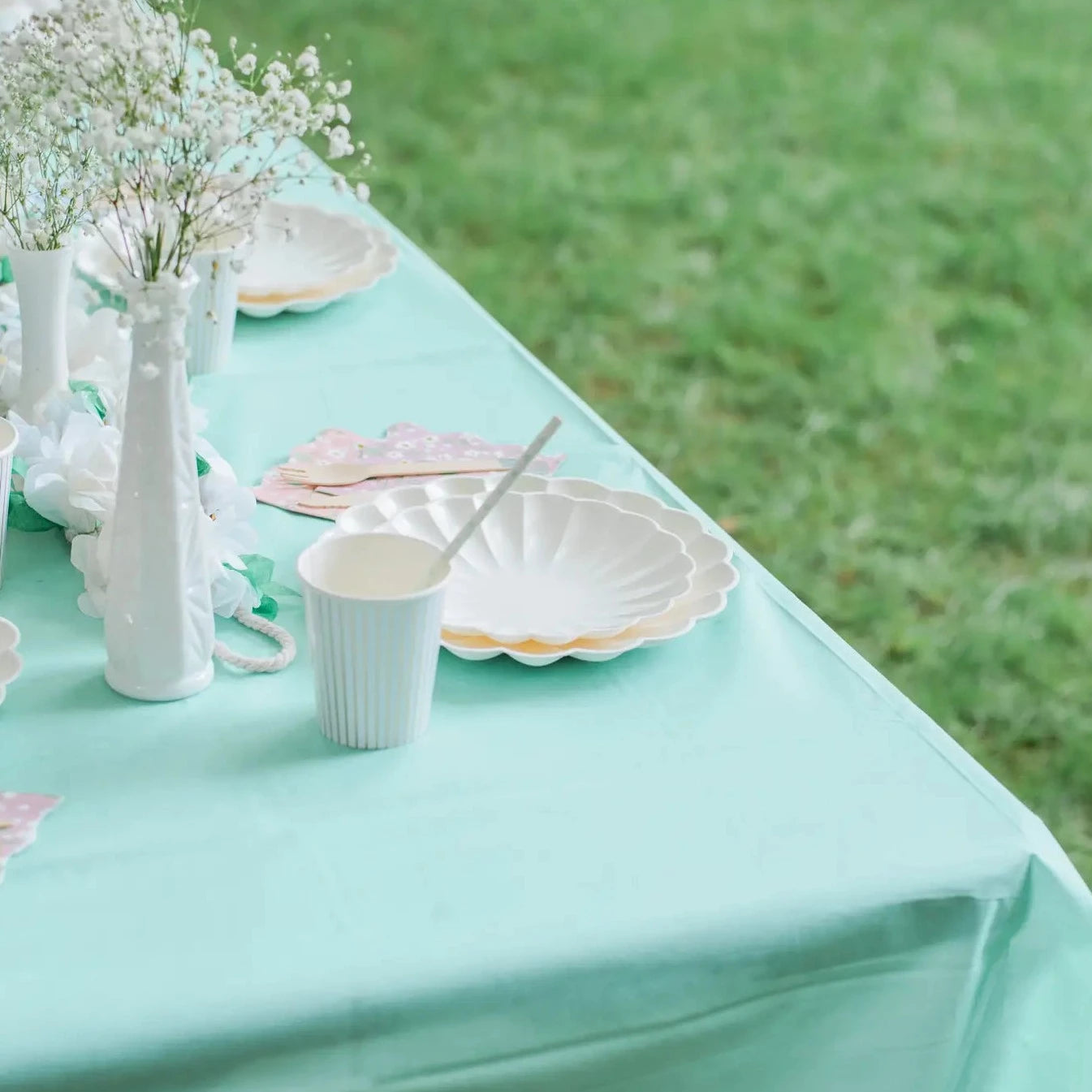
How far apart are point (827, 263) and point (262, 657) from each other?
117 inches

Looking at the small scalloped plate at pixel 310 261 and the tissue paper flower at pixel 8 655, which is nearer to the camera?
the tissue paper flower at pixel 8 655

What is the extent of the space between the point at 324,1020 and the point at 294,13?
4.96m

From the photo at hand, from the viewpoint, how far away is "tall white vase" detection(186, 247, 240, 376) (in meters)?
1.31

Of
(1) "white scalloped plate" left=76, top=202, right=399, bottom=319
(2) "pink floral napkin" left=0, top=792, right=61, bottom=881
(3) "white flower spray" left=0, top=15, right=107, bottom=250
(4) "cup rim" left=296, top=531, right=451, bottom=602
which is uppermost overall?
(3) "white flower spray" left=0, top=15, right=107, bottom=250

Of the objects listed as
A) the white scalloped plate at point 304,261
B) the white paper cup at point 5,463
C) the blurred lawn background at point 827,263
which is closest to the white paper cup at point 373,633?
the white paper cup at point 5,463

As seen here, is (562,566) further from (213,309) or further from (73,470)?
(213,309)

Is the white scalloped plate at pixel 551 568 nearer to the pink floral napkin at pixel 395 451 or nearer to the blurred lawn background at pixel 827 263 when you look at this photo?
the pink floral napkin at pixel 395 451

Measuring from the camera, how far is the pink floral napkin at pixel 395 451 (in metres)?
1.23

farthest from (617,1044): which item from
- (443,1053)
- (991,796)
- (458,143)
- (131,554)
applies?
(458,143)

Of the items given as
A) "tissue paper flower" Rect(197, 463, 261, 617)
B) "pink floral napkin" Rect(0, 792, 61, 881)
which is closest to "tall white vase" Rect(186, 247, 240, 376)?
"tissue paper flower" Rect(197, 463, 261, 617)

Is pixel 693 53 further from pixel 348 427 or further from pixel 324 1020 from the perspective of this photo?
pixel 324 1020

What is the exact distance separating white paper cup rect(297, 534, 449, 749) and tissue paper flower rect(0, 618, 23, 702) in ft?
0.61

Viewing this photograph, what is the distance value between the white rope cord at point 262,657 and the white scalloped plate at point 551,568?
10 cm

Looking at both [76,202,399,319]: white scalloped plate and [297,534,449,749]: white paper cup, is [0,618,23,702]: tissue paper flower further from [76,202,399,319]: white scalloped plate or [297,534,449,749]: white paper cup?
[76,202,399,319]: white scalloped plate
